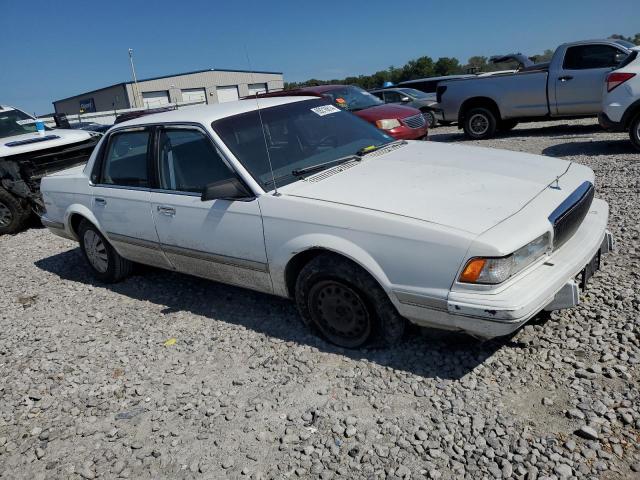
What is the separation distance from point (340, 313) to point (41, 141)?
658cm

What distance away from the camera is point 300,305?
11.6ft

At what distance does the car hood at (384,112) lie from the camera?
9766mm

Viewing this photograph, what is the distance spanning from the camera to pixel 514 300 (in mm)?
2609

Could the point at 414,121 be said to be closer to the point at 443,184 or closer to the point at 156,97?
the point at 443,184

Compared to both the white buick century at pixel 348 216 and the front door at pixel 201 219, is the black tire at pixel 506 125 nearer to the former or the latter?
the white buick century at pixel 348 216

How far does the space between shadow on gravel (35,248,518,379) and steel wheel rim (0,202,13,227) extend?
192cm

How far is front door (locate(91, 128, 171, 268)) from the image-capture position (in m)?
4.31

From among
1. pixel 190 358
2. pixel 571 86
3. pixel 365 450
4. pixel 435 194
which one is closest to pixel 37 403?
pixel 190 358

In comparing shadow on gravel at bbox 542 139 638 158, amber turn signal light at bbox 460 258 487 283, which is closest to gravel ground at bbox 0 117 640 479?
amber turn signal light at bbox 460 258 487 283

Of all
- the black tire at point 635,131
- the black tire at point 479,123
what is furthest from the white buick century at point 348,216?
the black tire at point 479,123

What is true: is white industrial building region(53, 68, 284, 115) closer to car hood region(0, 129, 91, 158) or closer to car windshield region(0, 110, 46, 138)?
car windshield region(0, 110, 46, 138)

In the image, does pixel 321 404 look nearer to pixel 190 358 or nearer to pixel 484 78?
pixel 190 358

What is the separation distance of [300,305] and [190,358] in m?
0.91

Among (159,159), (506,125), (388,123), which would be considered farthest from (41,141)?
(506,125)
